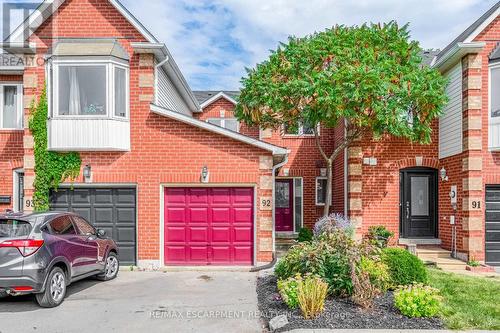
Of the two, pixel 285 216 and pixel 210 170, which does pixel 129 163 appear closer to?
pixel 210 170

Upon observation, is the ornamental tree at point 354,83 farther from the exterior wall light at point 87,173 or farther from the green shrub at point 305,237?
the exterior wall light at point 87,173

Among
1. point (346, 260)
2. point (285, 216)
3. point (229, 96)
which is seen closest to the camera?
point (346, 260)

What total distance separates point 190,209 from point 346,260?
5.17 meters

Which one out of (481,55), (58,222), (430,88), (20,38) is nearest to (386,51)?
(430,88)

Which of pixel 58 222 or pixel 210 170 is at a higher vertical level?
pixel 210 170

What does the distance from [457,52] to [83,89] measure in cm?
1080

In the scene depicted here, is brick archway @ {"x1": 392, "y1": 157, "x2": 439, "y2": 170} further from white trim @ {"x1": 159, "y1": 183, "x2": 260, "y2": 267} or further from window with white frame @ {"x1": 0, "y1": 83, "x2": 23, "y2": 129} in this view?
window with white frame @ {"x1": 0, "y1": 83, "x2": 23, "y2": 129}

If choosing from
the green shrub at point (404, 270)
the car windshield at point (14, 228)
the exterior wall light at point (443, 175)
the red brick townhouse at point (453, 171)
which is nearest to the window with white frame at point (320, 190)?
the red brick townhouse at point (453, 171)

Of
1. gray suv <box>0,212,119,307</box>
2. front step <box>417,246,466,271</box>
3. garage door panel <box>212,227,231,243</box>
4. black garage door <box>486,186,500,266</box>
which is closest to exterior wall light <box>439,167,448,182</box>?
black garage door <box>486,186,500,266</box>

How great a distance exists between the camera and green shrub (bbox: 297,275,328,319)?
620cm

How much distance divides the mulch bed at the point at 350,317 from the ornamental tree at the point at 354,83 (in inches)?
203

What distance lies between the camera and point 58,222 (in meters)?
7.81

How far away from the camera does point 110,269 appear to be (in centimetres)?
963

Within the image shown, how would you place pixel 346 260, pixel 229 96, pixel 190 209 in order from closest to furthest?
pixel 346 260, pixel 190 209, pixel 229 96
